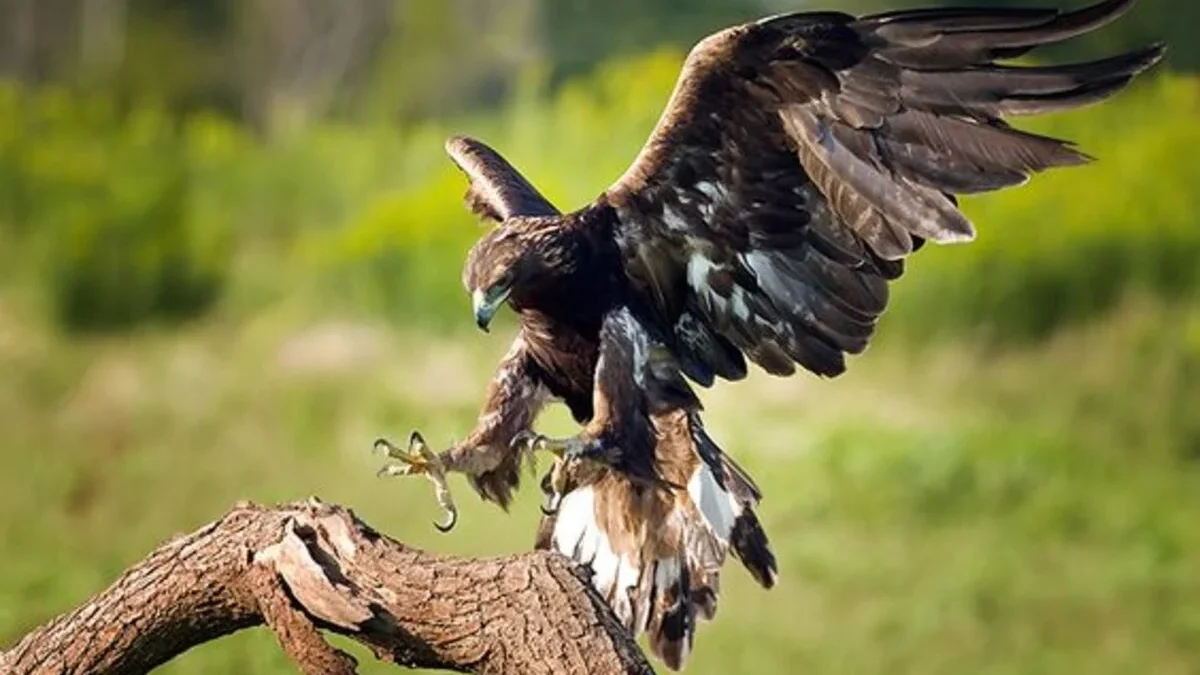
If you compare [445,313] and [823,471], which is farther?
[445,313]

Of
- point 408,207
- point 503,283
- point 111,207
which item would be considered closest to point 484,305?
point 503,283

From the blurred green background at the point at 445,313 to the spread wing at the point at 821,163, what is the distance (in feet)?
9.50

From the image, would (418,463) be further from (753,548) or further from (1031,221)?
(1031,221)

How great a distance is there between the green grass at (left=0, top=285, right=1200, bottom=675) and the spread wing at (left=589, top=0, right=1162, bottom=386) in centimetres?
268

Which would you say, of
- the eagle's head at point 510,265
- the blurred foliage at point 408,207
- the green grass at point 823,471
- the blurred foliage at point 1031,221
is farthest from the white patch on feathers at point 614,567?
the blurred foliage at point 1031,221

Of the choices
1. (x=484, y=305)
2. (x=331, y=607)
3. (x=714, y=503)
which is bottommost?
(x=331, y=607)

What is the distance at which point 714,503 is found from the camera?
9.39 feet

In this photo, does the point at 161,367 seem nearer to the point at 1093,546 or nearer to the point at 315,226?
the point at 315,226

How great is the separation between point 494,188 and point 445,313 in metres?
3.66

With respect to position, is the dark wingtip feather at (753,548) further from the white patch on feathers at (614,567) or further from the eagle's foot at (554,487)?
the eagle's foot at (554,487)

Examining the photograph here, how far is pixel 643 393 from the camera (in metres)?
2.83

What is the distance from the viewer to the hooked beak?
2672 mm

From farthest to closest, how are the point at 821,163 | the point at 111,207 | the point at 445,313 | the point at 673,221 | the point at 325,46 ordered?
the point at 111,207 → the point at 325,46 → the point at 445,313 → the point at 673,221 → the point at 821,163

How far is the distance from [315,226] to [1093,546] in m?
2.78
